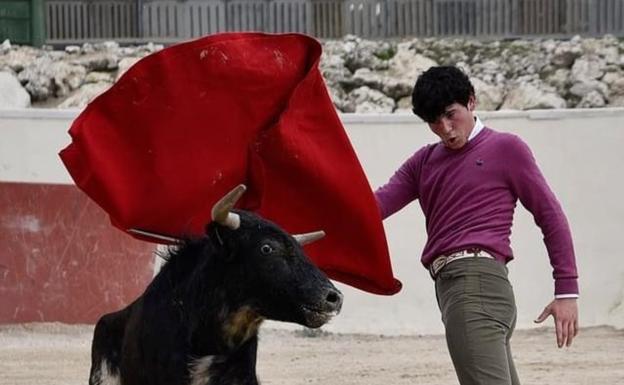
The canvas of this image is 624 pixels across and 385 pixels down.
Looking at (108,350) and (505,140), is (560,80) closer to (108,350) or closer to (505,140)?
(108,350)

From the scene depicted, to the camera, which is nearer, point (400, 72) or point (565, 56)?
point (400, 72)

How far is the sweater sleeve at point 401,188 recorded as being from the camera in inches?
234

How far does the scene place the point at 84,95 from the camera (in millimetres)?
14141

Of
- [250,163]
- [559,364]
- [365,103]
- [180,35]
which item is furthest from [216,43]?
[180,35]

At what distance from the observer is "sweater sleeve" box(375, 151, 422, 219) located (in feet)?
19.5

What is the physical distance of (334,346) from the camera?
10.7m

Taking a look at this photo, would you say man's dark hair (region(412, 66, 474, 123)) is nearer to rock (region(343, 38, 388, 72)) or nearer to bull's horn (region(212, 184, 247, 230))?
bull's horn (region(212, 184, 247, 230))

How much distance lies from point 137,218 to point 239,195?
577 mm

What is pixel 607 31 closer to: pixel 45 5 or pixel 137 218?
pixel 45 5

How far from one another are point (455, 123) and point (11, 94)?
9.10m

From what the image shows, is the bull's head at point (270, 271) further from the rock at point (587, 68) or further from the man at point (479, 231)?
the rock at point (587, 68)

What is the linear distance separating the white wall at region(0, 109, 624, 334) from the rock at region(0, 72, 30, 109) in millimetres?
3006

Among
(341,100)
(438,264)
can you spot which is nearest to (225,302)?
(438,264)

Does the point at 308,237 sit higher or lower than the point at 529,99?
higher
